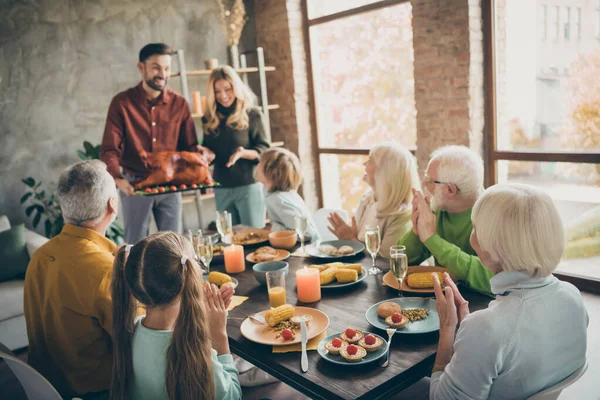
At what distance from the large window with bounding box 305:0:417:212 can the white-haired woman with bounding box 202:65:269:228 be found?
1419mm

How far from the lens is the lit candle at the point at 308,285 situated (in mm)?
1854

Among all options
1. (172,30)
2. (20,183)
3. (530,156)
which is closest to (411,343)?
(530,156)

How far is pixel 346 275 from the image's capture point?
77.5 inches

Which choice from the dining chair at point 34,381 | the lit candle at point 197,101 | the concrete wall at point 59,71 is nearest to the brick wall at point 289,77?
the concrete wall at point 59,71

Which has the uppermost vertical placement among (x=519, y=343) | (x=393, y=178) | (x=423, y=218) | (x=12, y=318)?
(x=393, y=178)

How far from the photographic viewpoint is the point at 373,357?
1399 millimetres

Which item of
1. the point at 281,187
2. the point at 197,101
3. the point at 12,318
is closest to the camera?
the point at 281,187

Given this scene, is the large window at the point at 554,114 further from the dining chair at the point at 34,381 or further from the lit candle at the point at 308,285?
the dining chair at the point at 34,381

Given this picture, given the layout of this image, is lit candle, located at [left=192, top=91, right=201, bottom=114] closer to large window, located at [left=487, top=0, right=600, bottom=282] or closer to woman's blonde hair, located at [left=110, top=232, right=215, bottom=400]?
large window, located at [left=487, top=0, right=600, bottom=282]

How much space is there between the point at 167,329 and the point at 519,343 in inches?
35.9

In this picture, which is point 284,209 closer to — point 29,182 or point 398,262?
point 398,262

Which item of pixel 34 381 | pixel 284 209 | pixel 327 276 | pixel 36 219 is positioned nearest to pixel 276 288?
pixel 327 276

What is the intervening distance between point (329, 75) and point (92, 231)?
12.6 feet

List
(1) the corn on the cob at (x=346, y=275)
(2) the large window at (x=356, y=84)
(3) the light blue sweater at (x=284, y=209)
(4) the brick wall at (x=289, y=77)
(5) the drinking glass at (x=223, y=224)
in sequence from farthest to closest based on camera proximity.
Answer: (4) the brick wall at (x=289, y=77), (2) the large window at (x=356, y=84), (3) the light blue sweater at (x=284, y=209), (5) the drinking glass at (x=223, y=224), (1) the corn on the cob at (x=346, y=275)
